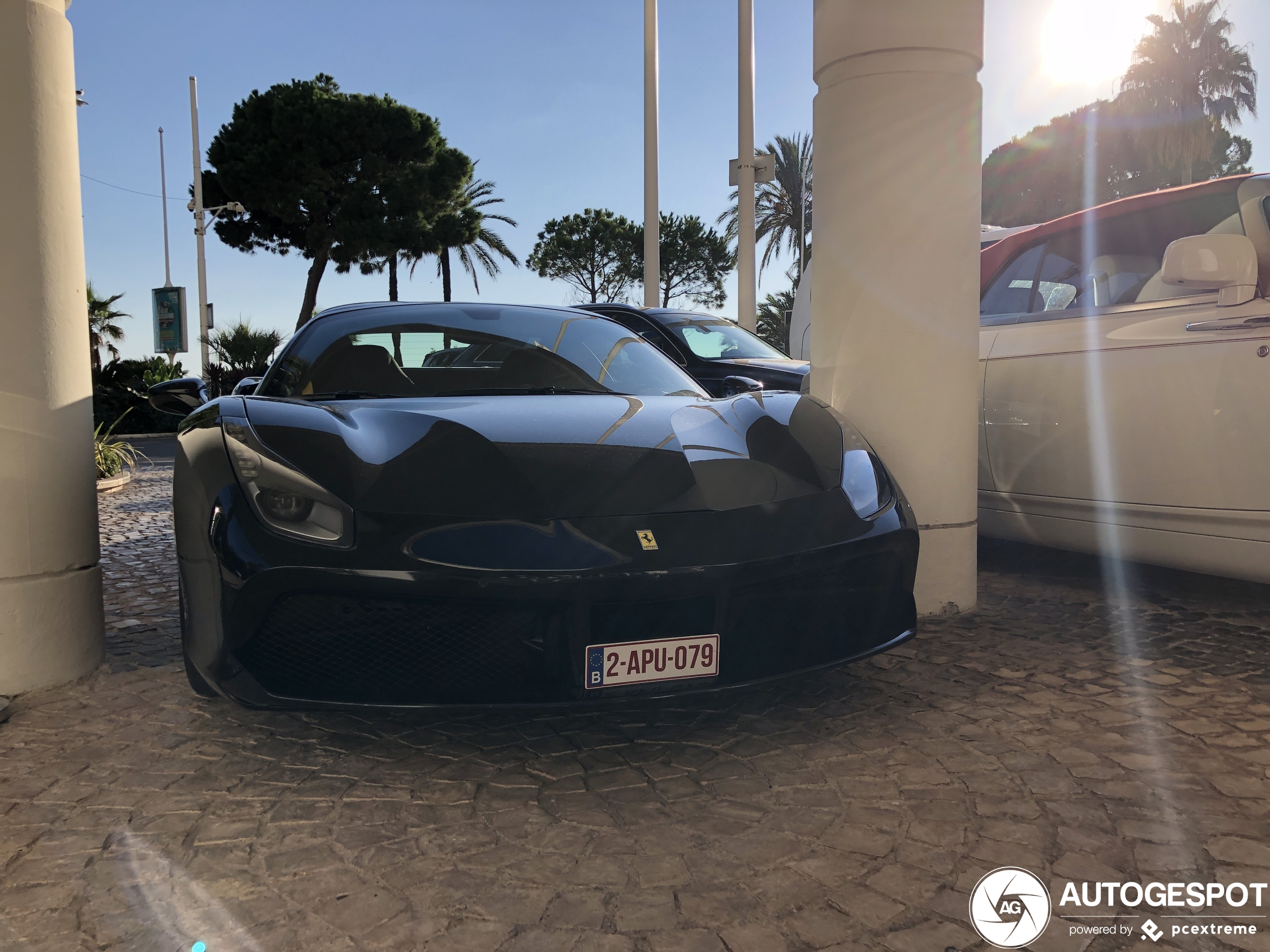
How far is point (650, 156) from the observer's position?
12930mm

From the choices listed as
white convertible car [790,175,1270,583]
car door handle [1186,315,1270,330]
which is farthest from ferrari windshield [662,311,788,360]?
car door handle [1186,315,1270,330]

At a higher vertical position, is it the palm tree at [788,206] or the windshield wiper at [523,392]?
the palm tree at [788,206]

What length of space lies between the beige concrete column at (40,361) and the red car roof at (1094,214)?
3.32 metres

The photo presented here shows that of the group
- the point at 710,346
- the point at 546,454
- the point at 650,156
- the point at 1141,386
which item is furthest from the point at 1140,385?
the point at 650,156

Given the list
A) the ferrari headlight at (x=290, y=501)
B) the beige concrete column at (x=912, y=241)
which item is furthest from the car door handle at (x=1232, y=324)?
the ferrari headlight at (x=290, y=501)

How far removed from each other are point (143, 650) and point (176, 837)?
5.32 ft

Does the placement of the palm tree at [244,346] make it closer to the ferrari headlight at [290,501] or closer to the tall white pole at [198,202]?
the tall white pole at [198,202]

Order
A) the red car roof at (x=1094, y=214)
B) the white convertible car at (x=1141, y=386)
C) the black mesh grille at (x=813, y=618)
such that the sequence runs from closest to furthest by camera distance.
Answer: the black mesh grille at (x=813, y=618) < the white convertible car at (x=1141, y=386) < the red car roof at (x=1094, y=214)

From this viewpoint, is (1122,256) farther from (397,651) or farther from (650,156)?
(650,156)

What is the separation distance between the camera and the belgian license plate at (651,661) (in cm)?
208

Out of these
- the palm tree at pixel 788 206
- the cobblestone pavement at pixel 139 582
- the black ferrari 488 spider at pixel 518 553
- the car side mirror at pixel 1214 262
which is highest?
the palm tree at pixel 788 206

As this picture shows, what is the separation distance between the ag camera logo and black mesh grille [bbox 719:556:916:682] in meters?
0.67

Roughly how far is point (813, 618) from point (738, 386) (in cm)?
138

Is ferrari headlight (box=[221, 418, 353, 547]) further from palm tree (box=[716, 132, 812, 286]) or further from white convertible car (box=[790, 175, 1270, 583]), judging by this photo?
palm tree (box=[716, 132, 812, 286])
